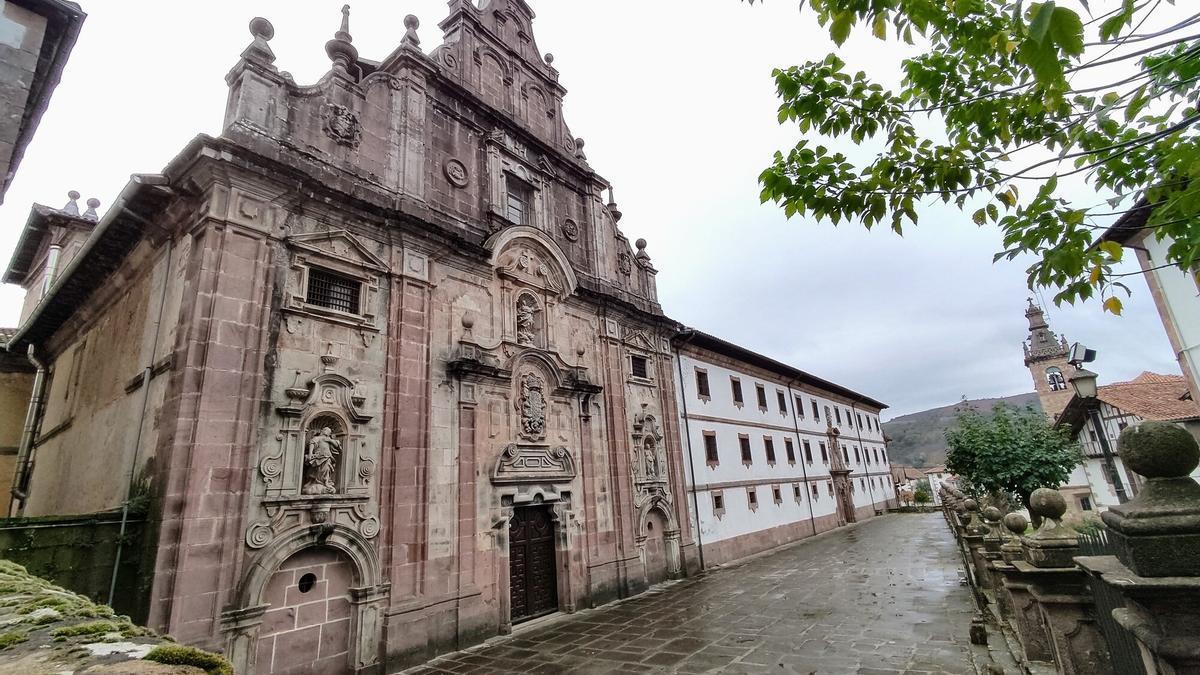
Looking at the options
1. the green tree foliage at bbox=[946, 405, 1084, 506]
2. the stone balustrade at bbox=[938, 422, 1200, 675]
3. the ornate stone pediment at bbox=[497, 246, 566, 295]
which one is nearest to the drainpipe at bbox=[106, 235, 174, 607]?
the ornate stone pediment at bbox=[497, 246, 566, 295]

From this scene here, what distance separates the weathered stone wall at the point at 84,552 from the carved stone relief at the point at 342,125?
7.38 m

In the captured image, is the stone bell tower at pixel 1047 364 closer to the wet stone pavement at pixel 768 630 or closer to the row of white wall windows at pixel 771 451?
the row of white wall windows at pixel 771 451

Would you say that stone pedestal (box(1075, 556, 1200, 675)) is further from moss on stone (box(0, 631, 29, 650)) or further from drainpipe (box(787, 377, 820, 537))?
drainpipe (box(787, 377, 820, 537))

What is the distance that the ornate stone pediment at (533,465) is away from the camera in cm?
1199

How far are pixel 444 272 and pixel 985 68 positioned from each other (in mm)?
10102

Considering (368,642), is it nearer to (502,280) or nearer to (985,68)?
(502,280)

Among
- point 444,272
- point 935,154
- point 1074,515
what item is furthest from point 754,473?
point 1074,515

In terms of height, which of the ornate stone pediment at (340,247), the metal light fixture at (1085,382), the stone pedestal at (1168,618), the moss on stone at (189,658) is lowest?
the stone pedestal at (1168,618)

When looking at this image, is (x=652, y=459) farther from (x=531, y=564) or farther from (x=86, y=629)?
(x=86, y=629)

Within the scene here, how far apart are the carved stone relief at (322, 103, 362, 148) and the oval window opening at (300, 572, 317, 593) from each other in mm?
8064

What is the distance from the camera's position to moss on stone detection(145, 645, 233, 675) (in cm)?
202

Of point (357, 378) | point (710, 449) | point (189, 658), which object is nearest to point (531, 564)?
point (357, 378)

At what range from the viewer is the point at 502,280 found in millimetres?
13320

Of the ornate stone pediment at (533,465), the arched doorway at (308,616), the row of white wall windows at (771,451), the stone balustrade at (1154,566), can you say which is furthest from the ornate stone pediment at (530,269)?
the stone balustrade at (1154,566)
